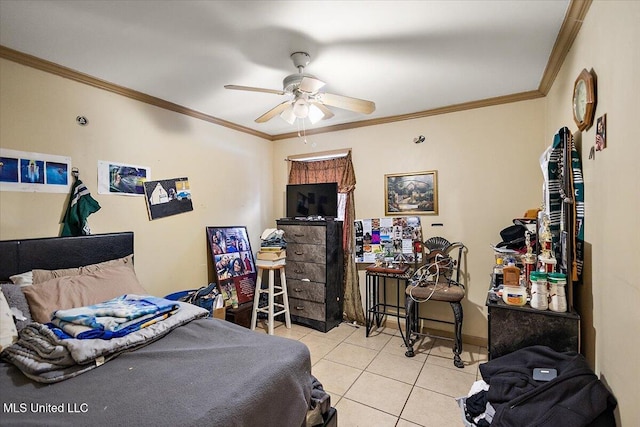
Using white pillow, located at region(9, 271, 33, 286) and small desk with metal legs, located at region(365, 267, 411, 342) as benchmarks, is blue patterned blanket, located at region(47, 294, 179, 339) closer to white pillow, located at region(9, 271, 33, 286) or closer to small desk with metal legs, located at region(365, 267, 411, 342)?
white pillow, located at region(9, 271, 33, 286)

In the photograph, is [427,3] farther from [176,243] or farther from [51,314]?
[176,243]

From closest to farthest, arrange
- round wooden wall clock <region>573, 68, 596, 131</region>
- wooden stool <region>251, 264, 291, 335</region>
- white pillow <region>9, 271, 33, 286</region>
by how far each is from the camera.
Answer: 1. round wooden wall clock <region>573, 68, 596, 131</region>
2. white pillow <region>9, 271, 33, 286</region>
3. wooden stool <region>251, 264, 291, 335</region>

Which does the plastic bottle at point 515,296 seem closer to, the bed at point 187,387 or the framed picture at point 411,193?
the bed at point 187,387

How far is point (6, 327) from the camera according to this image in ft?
5.19

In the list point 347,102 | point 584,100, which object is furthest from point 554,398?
point 347,102

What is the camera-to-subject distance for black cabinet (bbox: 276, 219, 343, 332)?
140 inches

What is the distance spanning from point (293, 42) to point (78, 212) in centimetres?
208

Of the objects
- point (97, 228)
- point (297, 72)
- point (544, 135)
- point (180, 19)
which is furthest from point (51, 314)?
point (544, 135)

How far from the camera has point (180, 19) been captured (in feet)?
5.85

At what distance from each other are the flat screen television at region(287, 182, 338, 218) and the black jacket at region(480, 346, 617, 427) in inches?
102

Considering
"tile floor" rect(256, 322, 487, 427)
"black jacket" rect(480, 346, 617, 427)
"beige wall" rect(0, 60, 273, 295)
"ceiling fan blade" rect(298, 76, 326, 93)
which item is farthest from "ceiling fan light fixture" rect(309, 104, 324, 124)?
"tile floor" rect(256, 322, 487, 427)

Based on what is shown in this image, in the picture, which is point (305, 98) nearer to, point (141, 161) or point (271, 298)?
point (141, 161)

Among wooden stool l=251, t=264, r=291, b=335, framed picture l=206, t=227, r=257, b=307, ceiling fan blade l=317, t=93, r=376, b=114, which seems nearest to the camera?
ceiling fan blade l=317, t=93, r=376, b=114

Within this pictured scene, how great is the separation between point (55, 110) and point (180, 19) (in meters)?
1.37
